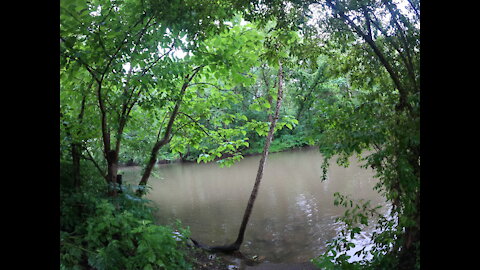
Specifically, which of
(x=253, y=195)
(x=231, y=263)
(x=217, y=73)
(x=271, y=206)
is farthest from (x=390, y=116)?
(x=271, y=206)

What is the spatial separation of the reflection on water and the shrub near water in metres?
2.25

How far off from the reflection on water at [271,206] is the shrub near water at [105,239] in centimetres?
225

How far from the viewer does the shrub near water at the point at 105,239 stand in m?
3.15

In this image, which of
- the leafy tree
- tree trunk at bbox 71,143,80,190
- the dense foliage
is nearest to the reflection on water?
tree trunk at bbox 71,143,80,190

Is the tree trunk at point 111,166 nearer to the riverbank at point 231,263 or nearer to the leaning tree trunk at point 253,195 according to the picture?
the riverbank at point 231,263

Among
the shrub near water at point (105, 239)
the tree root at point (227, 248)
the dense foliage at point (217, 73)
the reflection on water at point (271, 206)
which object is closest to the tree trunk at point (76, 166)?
the dense foliage at point (217, 73)

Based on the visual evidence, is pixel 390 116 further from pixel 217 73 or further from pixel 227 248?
pixel 227 248

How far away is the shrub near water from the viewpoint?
3.15 m

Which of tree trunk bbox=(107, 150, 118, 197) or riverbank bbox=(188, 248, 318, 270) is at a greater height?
tree trunk bbox=(107, 150, 118, 197)

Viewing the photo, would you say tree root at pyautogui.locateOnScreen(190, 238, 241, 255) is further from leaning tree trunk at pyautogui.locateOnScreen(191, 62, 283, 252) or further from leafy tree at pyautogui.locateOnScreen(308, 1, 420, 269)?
leafy tree at pyautogui.locateOnScreen(308, 1, 420, 269)
